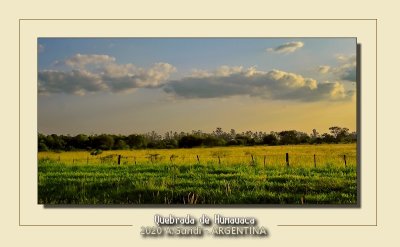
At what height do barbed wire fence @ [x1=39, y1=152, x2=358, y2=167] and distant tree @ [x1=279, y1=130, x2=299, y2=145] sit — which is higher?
distant tree @ [x1=279, y1=130, x2=299, y2=145]

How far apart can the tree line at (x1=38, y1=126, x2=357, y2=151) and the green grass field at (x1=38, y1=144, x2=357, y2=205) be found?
9 cm

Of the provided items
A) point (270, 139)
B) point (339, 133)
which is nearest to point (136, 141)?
point (270, 139)

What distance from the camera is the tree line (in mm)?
10461

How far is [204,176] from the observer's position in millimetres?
10633

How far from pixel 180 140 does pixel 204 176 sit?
0.54 meters

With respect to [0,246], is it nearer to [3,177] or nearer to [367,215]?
[3,177]

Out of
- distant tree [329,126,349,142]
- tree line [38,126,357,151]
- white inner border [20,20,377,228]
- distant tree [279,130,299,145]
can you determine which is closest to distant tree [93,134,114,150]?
tree line [38,126,357,151]

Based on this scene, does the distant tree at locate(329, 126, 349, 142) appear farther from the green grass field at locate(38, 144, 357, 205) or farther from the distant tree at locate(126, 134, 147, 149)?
the distant tree at locate(126, 134, 147, 149)

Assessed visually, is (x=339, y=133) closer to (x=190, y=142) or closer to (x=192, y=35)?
(x=190, y=142)

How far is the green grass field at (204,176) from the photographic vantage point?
33.8 ft

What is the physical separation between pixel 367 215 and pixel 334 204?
1.35 ft

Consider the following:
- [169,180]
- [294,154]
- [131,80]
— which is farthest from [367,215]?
[131,80]

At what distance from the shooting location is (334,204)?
33.6ft

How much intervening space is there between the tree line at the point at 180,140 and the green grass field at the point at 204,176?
0.09 m
